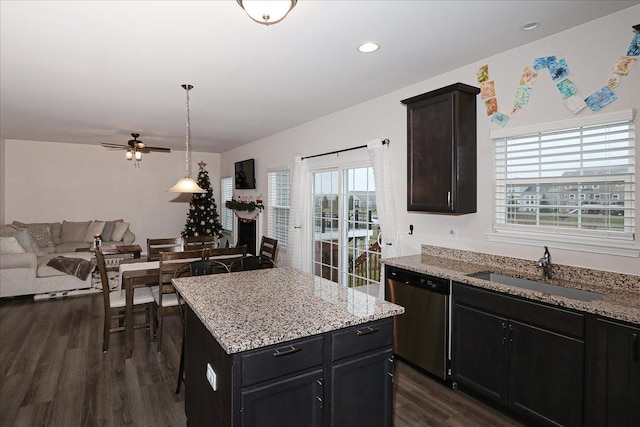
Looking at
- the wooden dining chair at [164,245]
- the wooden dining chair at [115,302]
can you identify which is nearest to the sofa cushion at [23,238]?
the wooden dining chair at [164,245]

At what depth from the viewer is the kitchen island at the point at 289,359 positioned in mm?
1531

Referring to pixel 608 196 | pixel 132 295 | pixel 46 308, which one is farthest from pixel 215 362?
pixel 46 308

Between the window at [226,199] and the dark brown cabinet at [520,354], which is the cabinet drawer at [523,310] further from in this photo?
the window at [226,199]

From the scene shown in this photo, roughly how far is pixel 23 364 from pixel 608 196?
16.5ft

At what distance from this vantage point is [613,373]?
6.45 feet

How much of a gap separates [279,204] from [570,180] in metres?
4.72

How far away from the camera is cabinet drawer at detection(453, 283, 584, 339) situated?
2.13 meters

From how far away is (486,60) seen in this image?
3096 mm

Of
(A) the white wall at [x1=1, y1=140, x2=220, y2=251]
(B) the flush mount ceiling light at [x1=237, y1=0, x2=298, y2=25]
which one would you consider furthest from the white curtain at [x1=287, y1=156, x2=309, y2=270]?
(A) the white wall at [x1=1, y1=140, x2=220, y2=251]

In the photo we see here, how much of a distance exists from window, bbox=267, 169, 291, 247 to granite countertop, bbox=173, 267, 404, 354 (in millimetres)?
3655

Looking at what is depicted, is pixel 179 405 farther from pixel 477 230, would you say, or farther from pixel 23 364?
pixel 477 230

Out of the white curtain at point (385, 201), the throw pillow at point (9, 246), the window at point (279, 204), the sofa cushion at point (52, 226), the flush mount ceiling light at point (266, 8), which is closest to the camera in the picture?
the flush mount ceiling light at point (266, 8)

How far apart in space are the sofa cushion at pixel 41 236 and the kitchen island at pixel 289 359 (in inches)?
256

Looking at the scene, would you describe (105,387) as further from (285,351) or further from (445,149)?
(445,149)
